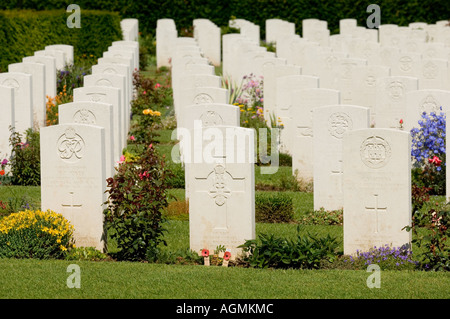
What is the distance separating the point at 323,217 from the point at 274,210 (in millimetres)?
654

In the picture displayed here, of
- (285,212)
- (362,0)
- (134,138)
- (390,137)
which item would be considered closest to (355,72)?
(134,138)

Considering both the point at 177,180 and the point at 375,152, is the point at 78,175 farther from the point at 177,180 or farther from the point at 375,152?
the point at 177,180

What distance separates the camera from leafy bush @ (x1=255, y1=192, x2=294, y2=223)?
12.3 m

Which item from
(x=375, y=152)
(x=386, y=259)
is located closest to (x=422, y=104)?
(x=375, y=152)

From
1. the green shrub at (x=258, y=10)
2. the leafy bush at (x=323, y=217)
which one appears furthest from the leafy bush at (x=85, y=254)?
the green shrub at (x=258, y=10)

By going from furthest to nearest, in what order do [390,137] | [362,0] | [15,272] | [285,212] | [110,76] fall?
1. [362,0]
2. [110,76]
3. [285,212]
4. [390,137]
5. [15,272]

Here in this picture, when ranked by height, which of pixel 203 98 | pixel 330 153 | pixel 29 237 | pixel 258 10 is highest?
pixel 258 10

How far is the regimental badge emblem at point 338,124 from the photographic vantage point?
12.7m

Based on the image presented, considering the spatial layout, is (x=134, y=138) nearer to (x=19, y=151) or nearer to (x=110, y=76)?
(x=110, y=76)

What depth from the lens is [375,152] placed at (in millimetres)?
10359
